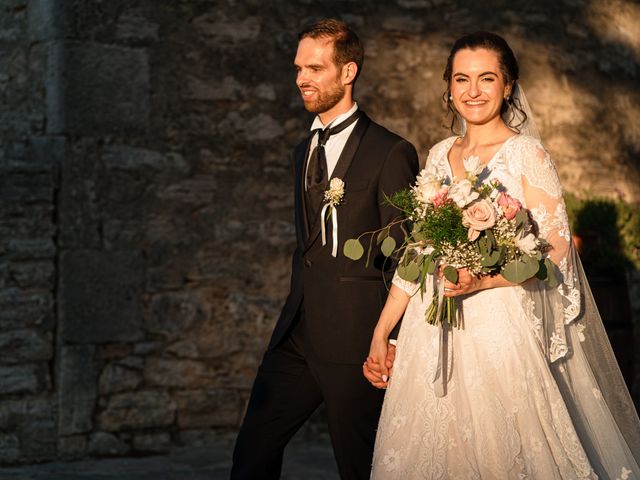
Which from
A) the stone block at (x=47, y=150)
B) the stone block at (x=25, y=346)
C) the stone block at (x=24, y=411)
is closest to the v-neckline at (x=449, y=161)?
the stone block at (x=47, y=150)

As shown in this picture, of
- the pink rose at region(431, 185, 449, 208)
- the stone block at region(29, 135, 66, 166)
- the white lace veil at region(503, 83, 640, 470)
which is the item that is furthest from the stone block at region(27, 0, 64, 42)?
the pink rose at region(431, 185, 449, 208)

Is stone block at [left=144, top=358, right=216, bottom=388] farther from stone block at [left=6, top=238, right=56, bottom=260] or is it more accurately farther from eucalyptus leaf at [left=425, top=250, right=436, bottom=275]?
eucalyptus leaf at [left=425, top=250, right=436, bottom=275]

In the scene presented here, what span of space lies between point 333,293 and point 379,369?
1.22 ft

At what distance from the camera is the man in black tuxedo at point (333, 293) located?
3.56 meters

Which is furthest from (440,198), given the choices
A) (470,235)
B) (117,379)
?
(117,379)

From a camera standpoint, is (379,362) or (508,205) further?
(379,362)

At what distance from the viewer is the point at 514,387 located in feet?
10.1

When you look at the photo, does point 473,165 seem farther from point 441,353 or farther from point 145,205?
point 145,205

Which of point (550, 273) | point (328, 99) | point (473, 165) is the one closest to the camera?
point (550, 273)

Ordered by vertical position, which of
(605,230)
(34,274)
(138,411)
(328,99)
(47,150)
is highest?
(328,99)

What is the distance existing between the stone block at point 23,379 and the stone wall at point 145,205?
11 mm

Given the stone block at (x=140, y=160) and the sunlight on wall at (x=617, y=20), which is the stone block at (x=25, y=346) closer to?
the stone block at (x=140, y=160)

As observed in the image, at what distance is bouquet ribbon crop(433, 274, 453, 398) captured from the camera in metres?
3.15

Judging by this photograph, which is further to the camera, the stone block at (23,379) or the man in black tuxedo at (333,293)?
the stone block at (23,379)
